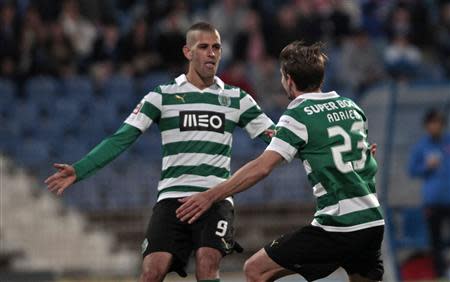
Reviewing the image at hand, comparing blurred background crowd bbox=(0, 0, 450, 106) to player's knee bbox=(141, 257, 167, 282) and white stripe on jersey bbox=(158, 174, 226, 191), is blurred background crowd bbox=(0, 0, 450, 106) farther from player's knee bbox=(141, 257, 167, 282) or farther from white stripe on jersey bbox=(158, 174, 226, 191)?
player's knee bbox=(141, 257, 167, 282)

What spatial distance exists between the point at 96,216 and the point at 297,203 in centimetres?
276

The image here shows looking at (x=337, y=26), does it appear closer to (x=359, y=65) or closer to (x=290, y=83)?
(x=359, y=65)

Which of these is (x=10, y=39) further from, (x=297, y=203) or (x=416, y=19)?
(x=416, y=19)

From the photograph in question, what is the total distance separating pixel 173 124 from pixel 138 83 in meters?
10.1

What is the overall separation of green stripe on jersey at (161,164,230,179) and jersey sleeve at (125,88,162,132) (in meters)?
0.37

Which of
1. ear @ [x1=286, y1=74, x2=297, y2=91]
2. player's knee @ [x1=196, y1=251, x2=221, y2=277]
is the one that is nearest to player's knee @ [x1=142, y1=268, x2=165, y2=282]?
player's knee @ [x1=196, y1=251, x2=221, y2=277]

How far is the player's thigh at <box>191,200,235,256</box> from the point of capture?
360 inches

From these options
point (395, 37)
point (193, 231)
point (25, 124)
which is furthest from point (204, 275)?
point (395, 37)

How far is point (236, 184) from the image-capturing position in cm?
821

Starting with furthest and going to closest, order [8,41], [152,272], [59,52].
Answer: [59,52] → [8,41] → [152,272]

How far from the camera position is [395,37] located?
1988 cm

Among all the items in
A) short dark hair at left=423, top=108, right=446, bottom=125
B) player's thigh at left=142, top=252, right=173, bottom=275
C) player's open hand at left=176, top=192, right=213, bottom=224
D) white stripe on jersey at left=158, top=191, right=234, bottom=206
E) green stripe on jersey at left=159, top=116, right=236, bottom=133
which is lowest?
player's thigh at left=142, top=252, right=173, bottom=275

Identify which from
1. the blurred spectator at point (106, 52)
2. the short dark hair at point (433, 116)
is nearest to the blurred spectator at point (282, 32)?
the blurred spectator at point (106, 52)

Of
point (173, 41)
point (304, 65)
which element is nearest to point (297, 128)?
point (304, 65)
